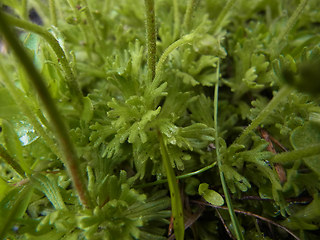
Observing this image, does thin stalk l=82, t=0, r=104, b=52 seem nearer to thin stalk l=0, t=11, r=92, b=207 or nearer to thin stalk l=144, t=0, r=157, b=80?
thin stalk l=144, t=0, r=157, b=80

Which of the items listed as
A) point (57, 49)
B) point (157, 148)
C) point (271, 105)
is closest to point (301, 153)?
point (271, 105)

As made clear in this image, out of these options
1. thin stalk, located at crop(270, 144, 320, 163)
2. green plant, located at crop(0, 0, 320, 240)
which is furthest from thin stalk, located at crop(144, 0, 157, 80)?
thin stalk, located at crop(270, 144, 320, 163)

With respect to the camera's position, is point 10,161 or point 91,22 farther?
point 91,22

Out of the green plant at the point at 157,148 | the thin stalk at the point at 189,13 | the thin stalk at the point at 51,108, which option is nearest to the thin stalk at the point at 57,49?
the green plant at the point at 157,148

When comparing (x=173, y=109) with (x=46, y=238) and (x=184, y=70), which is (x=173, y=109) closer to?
(x=184, y=70)

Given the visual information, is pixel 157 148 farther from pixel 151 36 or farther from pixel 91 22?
pixel 91 22
